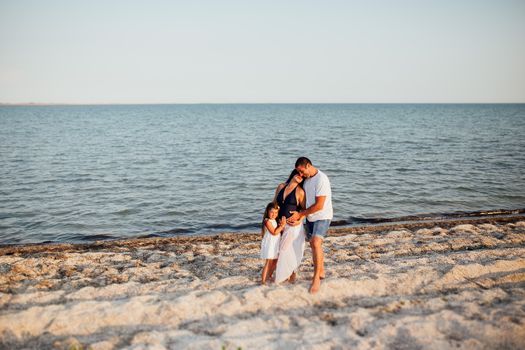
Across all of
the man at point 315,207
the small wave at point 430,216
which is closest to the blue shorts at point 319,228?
the man at point 315,207

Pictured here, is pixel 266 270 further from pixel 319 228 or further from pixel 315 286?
pixel 319 228

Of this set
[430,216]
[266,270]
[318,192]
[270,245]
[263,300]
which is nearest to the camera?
[263,300]

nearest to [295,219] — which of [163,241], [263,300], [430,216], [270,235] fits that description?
[270,235]

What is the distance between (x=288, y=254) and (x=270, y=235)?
0.44 m

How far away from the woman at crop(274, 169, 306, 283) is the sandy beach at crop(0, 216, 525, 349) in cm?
29

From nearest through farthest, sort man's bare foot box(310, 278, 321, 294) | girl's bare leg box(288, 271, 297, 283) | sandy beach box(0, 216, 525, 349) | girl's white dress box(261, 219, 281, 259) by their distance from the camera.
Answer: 1. sandy beach box(0, 216, 525, 349)
2. man's bare foot box(310, 278, 321, 294)
3. girl's white dress box(261, 219, 281, 259)
4. girl's bare leg box(288, 271, 297, 283)

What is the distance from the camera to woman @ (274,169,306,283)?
17.7ft

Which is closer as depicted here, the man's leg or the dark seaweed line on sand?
the man's leg

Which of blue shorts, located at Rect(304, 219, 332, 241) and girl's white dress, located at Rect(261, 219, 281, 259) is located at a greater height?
blue shorts, located at Rect(304, 219, 332, 241)

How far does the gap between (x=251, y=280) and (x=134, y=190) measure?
11.1 m

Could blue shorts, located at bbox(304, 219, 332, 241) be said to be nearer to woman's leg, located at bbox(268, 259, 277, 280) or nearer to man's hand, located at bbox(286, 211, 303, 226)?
man's hand, located at bbox(286, 211, 303, 226)

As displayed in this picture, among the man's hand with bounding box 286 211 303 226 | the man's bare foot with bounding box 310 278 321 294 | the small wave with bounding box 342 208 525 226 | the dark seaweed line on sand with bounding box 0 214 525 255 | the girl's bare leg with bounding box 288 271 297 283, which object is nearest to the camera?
the man's bare foot with bounding box 310 278 321 294

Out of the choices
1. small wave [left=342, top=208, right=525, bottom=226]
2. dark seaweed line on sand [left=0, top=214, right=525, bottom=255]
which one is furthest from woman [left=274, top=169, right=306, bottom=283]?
small wave [left=342, top=208, right=525, bottom=226]

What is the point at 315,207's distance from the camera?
519cm
